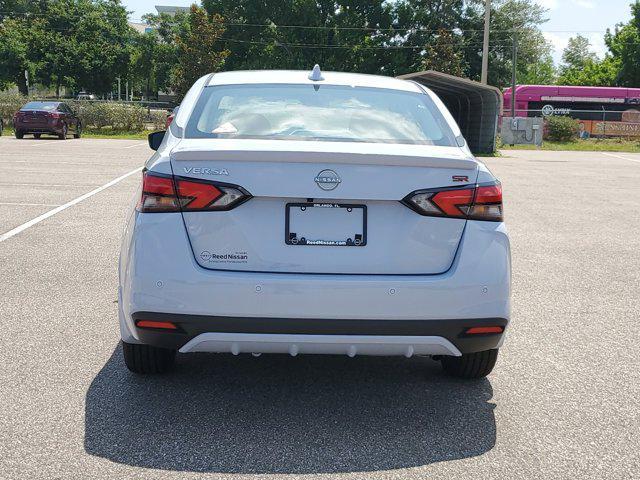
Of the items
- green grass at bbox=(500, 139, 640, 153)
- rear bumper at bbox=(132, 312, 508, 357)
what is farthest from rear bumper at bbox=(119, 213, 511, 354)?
green grass at bbox=(500, 139, 640, 153)

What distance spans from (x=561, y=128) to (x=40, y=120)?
2824 cm

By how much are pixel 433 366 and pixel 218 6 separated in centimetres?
6909

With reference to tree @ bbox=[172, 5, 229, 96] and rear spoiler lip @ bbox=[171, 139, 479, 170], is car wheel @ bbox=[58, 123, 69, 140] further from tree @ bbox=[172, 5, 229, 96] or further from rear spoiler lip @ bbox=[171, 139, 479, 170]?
rear spoiler lip @ bbox=[171, 139, 479, 170]

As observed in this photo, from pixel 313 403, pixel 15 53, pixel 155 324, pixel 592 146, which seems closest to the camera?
pixel 155 324

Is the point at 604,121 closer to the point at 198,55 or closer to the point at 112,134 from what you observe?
the point at 198,55

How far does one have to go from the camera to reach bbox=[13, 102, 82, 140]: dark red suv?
30453 mm

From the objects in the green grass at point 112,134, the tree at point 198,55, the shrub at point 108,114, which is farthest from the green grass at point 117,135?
the tree at point 198,55

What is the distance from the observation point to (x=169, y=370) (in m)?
4.25

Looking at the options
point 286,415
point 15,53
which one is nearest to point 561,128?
point 15,53

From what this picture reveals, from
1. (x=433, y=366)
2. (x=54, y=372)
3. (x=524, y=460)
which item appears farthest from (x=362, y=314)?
(x=54, y=372)

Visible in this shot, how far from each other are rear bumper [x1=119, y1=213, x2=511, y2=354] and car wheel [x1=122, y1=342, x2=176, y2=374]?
1.56ft

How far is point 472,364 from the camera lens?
4.15 m

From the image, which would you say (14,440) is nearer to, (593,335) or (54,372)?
(54,372)

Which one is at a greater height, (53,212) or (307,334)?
(307,334)
